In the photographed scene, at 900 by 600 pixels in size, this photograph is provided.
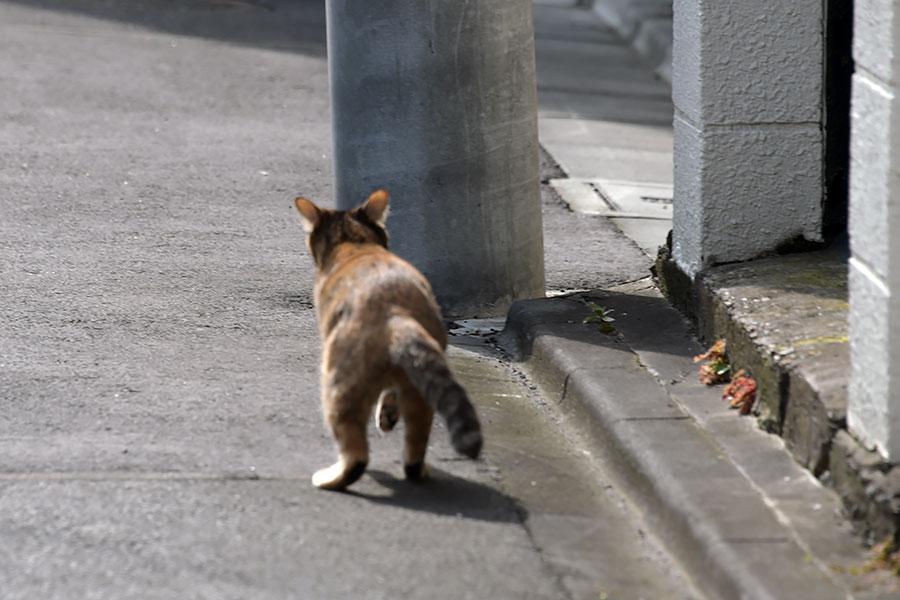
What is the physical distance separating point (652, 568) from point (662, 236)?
4.49 metres

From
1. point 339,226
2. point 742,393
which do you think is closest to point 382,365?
point 339,226

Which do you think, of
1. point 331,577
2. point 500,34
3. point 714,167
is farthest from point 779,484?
point 500,34

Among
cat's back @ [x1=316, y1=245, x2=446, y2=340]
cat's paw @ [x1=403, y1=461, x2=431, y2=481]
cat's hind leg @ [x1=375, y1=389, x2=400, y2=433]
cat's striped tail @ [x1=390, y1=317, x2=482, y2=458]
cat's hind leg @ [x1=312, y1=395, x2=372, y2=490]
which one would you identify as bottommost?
cat's paw @ [x1=403, y1=461, x2=431, y2=481]

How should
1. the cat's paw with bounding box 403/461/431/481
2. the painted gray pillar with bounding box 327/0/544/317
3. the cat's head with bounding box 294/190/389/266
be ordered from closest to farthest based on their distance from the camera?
the cat's paw with bounding box 403/461/431/481 < the cat's head with bounding box 294/190/389/266 < the painted gray pillar with bounding box 327/0/544/317

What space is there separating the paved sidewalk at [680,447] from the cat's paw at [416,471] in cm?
70

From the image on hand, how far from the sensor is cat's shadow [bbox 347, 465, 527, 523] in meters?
4.24

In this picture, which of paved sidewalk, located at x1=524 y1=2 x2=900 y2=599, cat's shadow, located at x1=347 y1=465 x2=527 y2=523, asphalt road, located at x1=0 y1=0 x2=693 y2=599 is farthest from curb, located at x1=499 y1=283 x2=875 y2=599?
cat's shadow, located at x1=347 y1=465 x2=527 y2=523

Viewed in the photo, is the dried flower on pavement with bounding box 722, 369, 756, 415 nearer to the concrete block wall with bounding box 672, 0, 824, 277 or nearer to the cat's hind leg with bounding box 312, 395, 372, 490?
the concrete block wall with bounding box 672, 0, 824, 277

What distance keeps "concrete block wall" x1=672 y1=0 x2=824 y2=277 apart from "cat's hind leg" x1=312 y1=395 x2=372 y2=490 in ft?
6.96

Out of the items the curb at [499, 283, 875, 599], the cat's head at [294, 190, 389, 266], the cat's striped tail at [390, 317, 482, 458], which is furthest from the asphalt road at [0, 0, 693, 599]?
the cat's head at [294, 190, 389, 266]

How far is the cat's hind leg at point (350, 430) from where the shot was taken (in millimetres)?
4109

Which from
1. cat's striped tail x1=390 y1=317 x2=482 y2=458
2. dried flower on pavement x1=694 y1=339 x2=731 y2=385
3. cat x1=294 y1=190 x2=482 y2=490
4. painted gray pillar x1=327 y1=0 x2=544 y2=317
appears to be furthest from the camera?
painted gray pillar x1=327 y1=0 x2=544 y2=317

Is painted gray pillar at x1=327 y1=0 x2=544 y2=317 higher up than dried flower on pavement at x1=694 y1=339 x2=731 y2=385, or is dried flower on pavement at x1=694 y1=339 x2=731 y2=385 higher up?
painted gray pillar at x1=327 y1=0 x2=544 y2=317

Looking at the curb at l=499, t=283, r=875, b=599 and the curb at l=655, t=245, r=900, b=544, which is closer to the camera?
the curb at l=499, t=283, r=875, b=599
